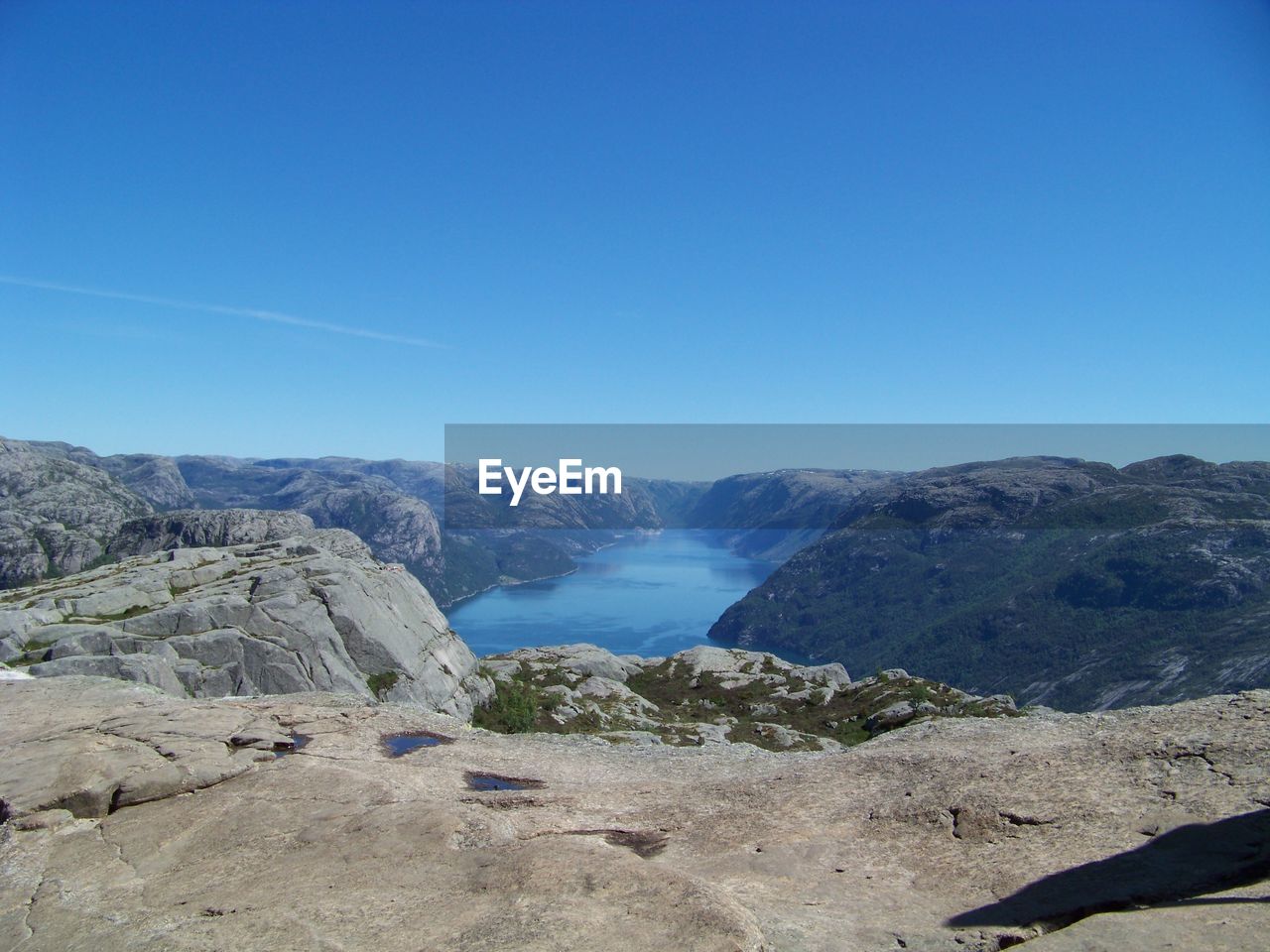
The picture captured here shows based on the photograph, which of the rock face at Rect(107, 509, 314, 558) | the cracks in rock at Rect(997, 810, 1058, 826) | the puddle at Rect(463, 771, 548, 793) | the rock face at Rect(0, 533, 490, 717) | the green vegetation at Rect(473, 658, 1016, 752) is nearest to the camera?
the cracks in rock at Rect(997, 810, 1058, 826)

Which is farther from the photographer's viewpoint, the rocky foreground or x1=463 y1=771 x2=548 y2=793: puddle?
x1=463 y1=771 x2=548 y2=793: puddle

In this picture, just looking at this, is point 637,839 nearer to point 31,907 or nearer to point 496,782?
point 496,782

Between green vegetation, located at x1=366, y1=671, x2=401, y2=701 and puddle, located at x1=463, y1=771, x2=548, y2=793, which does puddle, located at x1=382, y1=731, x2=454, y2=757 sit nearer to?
puddle, located at x1=463, y1=771, x2=548, y2=793

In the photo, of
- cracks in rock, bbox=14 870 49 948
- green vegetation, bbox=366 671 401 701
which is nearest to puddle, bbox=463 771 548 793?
cracks in rock, bbox=14 870 49 948

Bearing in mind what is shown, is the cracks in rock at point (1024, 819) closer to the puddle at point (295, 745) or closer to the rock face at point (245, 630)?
the puddle at point (295, 745)

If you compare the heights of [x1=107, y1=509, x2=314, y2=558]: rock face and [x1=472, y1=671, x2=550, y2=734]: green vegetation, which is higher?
[x1=107, y1=509, x2=314, y2=558]: rock face

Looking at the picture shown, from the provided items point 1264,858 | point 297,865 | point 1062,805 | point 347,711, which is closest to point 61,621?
point 347,711

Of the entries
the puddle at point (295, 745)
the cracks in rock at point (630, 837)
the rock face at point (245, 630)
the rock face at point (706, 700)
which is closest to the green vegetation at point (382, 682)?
the rock face at point (245, 630)

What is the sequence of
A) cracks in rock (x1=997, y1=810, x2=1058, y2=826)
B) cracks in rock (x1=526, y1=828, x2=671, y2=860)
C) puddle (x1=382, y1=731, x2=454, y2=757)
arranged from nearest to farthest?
cracks in rock (x1=997, y1=810, x2=1058, y2=826) < cracks in rock (x1=526, y1=828, x2=671, y2=860) < puddle (x1=382, y1=731, x2=454, y2=757)
